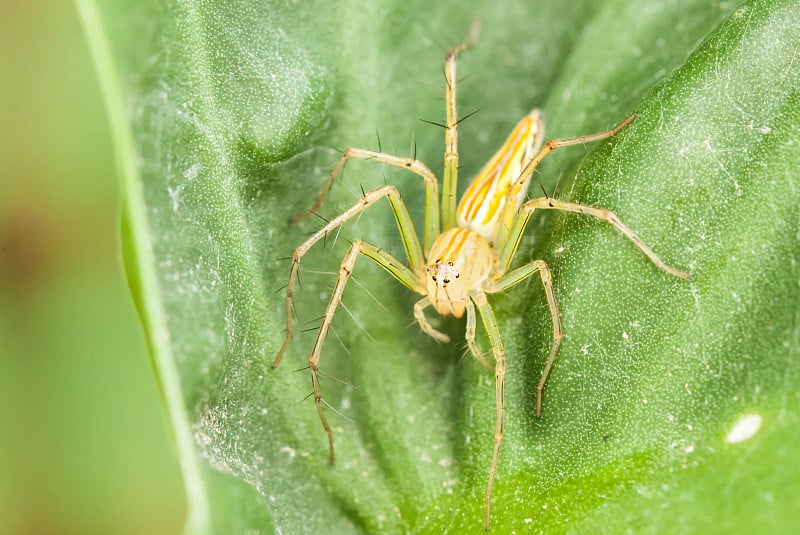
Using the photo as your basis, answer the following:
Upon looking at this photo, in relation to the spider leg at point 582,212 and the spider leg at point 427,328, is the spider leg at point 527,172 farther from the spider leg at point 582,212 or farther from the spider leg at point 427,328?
the spider leg at point 427,328

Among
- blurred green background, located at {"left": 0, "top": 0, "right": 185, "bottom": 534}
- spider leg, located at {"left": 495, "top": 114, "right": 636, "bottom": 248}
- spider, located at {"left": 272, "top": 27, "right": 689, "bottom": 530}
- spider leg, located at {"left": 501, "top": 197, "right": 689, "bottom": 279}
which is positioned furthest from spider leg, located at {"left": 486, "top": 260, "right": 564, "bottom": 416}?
blurred green background, located at {"left": 0, "top": 0, "right": 185, "bottom": 534}

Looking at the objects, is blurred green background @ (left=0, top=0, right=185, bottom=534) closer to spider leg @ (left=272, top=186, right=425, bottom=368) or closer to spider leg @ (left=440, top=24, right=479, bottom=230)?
spider leg @ (left=272, top=186, right=425, bottom=368)

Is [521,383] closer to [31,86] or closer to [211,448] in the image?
[211,448]

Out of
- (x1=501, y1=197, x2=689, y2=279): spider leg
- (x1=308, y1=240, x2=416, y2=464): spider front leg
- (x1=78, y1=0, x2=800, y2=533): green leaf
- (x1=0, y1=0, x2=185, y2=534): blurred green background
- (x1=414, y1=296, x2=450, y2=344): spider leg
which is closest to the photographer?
(x1=78, y1=0, x2=800, y2=533): green leaf

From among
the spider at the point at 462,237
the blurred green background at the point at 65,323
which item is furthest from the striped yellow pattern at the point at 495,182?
the blurred green background at the point at 65,323

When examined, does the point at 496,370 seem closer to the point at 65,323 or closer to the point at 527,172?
the point at 527,172

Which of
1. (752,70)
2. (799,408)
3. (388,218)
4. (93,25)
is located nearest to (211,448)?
(93,25)

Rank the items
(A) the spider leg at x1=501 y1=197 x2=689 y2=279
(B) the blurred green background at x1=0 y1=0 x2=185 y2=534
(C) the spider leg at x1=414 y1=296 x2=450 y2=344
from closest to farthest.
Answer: (A) the spider leg at x1=501 y1=197 x2=689 y2=279 → (C) the spider leg at x1=414 y1=296 x2=450 y2=344 → (B) the blurred green background at x1=0 y1=0 x2=185 y2=534

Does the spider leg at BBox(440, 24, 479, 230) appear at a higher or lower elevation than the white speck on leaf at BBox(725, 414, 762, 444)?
higher
